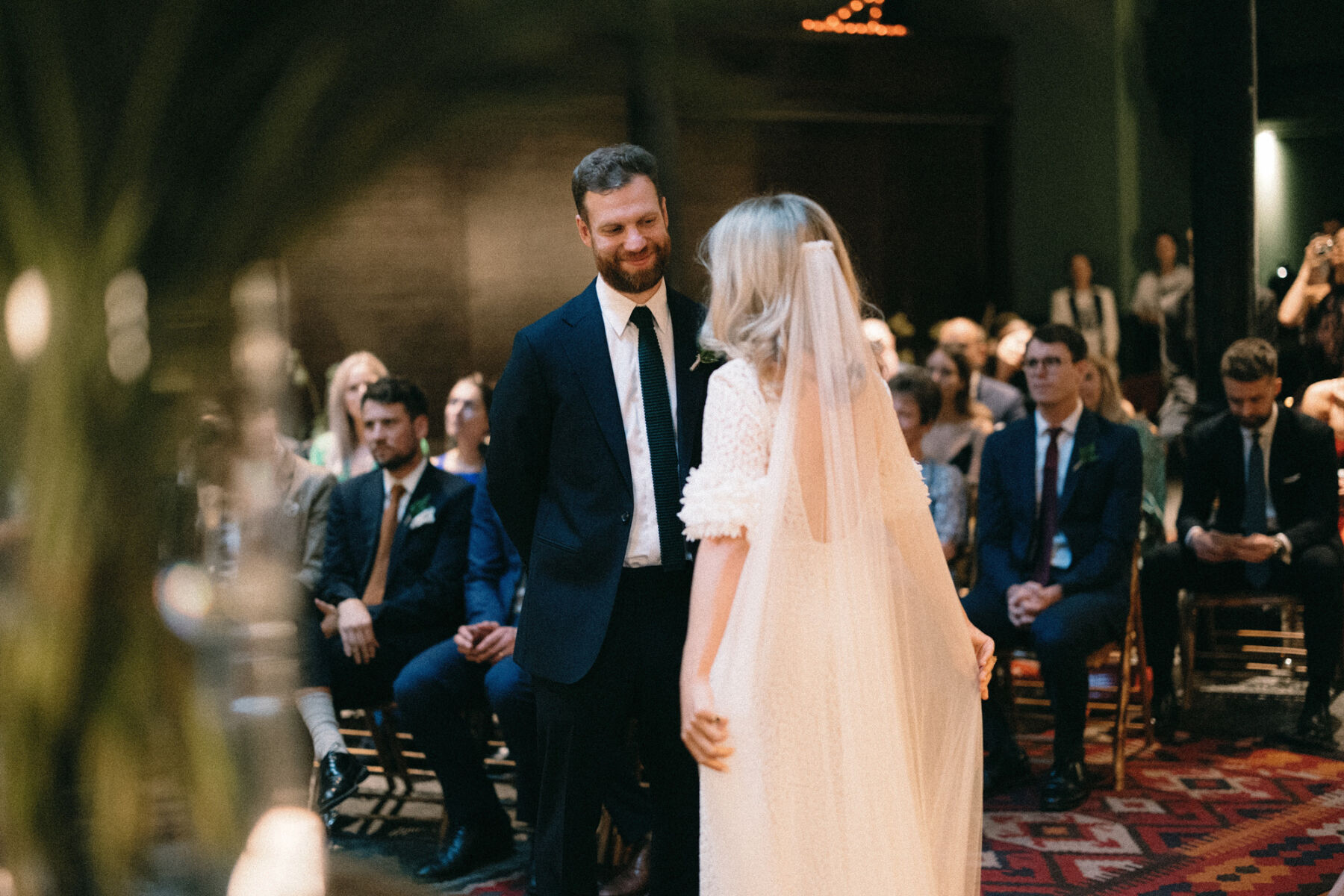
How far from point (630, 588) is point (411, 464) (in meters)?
1.81

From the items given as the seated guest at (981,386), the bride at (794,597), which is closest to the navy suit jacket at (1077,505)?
the seated guest at (981,386)

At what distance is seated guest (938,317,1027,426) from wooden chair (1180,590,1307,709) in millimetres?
1294

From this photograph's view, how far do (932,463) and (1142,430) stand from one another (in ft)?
3.70

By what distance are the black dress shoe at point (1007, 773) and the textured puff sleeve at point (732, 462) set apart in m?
2.37

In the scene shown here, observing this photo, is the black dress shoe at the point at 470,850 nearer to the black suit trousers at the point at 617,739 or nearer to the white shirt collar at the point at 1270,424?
the black suit trousers at the point at 617,739

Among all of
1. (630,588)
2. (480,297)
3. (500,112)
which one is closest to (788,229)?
(630,588)

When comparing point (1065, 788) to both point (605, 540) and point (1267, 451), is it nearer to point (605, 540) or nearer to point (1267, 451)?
point (1267, 451)

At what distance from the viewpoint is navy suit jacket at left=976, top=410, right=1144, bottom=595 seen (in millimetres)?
3869

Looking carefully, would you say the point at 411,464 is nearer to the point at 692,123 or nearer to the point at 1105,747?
the point at 1105,747

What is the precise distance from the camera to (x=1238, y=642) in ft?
17.2

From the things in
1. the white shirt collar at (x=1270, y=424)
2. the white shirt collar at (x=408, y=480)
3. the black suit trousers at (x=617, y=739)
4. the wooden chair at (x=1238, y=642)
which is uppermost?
the white shirt collar at (x=1270, y=424)

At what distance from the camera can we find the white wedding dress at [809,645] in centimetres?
179

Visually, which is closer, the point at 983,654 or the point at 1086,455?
the point at 983,654

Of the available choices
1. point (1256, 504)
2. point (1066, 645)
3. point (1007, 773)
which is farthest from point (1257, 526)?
point (1007, 773)
